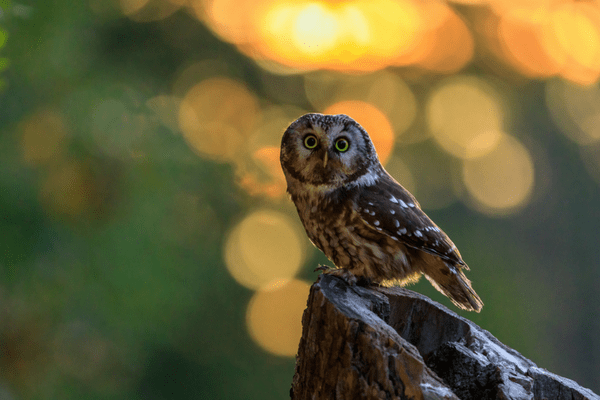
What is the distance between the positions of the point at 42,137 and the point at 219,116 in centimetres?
243

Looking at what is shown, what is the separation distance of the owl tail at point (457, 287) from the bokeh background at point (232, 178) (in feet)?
5.56

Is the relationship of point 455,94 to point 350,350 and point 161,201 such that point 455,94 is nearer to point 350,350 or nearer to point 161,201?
point 161,201

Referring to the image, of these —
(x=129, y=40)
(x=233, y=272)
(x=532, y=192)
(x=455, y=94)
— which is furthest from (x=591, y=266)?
(x=129, y=40)

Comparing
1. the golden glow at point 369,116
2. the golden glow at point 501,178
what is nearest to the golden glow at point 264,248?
the golden glow at point 369,116

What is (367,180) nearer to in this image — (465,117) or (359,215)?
(359,215)

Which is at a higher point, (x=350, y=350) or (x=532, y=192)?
(x=350, y=350)

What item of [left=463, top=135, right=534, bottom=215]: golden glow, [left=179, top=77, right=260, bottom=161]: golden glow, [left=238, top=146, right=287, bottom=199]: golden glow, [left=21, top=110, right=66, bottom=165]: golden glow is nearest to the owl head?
[left=238, top=146, right=287, bottom=199]: golden glow

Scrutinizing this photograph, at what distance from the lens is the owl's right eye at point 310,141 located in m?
2.70

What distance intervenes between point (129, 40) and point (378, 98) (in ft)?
12.4

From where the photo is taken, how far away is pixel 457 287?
109 inches

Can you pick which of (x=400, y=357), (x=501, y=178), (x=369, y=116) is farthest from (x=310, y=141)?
(x=501, y=178)

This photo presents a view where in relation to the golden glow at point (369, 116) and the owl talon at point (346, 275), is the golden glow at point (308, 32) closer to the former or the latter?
the golden glow at point (369, 116)

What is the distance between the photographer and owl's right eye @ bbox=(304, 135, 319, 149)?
2.70 metres

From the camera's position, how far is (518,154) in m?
7.93
